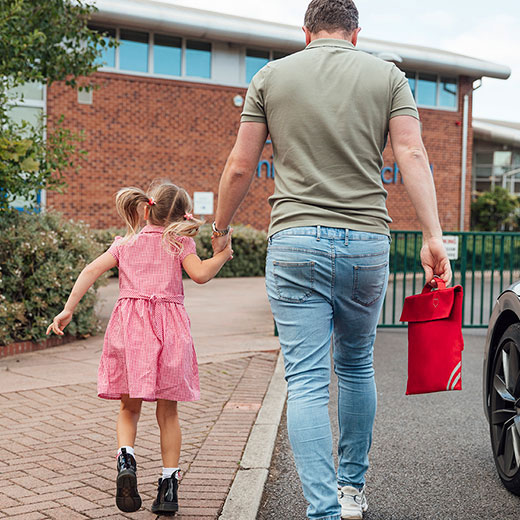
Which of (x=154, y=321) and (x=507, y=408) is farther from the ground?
(x=154, y=321)

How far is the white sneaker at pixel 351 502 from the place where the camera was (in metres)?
3.05

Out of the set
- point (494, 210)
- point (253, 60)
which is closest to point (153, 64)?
point (253, 60)

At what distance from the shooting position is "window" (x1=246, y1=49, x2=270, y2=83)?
892 inches

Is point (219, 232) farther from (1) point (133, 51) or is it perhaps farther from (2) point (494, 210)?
(2) point (494, 210)

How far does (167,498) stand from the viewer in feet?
10.2

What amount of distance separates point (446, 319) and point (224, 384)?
10.5ft

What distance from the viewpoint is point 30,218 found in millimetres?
7809

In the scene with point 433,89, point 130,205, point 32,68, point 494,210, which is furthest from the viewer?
point 494,210

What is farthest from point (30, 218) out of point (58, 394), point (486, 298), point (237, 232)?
point (237, 232)

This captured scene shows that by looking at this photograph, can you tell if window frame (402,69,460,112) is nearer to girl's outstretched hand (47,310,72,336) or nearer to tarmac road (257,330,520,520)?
Answer: tarmac road (257,330,520,520)

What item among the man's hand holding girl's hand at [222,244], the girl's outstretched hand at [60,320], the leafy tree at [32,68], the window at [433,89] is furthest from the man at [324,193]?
the window at [433,89]

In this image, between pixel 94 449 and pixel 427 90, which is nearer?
pixel 94 449

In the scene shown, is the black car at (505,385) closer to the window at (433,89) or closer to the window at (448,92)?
the window at (433,89)

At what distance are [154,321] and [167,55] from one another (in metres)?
19.5
